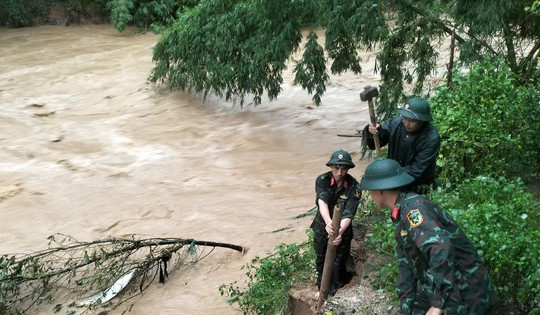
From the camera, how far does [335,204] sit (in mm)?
5379

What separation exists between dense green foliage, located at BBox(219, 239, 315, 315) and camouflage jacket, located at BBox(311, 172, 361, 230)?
0.96 metres

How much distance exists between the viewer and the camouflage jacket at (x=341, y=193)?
527 cm

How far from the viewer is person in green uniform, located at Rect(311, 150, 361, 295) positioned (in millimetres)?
5168

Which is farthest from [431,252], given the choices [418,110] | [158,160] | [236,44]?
[158,160]

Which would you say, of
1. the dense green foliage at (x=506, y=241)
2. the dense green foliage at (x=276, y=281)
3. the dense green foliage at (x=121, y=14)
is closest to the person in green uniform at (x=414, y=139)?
the dense green foliage at (x=506, y=241)

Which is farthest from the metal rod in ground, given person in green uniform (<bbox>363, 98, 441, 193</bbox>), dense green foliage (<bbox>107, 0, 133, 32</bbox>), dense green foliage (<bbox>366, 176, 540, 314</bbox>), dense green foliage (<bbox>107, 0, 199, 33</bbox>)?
dense green foliage (<bbox>107, 0, 133, 32</bbox>)

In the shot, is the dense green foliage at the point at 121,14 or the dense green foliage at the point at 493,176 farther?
the dense green foliage at the point at 121,14

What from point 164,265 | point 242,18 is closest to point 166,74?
point 242,18

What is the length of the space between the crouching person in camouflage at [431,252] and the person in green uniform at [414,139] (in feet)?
5.98

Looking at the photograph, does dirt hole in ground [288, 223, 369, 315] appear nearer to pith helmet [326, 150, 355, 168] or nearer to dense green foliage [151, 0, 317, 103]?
pith helmet [326, 150, 355, 168]

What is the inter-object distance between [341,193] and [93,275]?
12.8ft

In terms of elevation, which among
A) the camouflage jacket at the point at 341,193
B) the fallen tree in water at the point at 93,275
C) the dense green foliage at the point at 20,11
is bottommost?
the fallen tree in water at the point at 93,275

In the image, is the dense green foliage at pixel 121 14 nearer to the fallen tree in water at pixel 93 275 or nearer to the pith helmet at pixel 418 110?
the fallen tree in water at pixel 93 275

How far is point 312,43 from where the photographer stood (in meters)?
11.1
